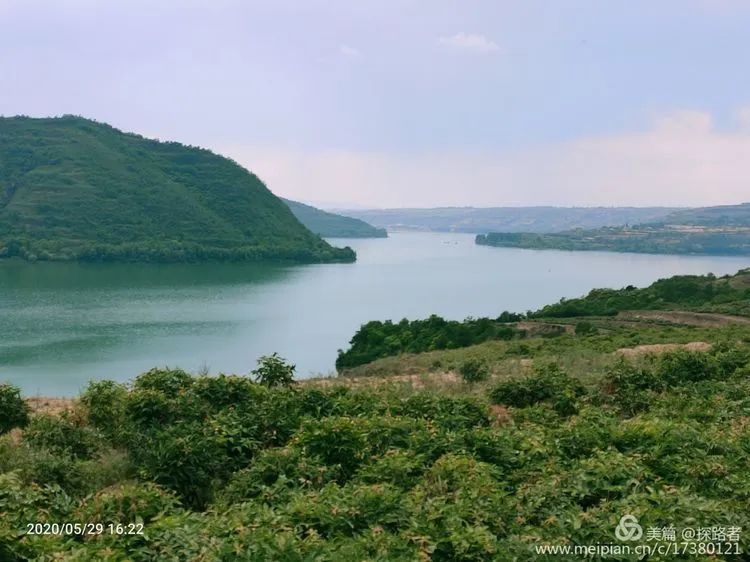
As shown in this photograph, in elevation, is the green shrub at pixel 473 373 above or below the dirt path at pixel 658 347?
above

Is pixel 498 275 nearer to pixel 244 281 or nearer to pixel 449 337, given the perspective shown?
pixel 244 281

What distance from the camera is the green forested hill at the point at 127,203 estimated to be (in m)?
77.4

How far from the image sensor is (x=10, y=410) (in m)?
8.59

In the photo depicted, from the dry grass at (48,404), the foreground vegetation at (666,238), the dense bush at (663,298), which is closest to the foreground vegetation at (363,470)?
the dry grass at (48,404)

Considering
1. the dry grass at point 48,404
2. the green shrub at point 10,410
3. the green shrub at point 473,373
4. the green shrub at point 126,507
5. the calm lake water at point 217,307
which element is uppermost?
the green shrub at point 126,507

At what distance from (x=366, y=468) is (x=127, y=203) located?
9265cm

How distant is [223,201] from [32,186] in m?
27.0

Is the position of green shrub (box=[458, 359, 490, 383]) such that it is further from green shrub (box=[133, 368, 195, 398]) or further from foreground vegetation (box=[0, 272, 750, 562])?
green shrub (box=[133, 368, 195, 398])

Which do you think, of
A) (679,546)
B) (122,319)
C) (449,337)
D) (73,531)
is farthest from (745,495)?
(122,319)

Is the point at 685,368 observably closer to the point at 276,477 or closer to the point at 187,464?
the point at 276,477

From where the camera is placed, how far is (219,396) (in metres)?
8.30

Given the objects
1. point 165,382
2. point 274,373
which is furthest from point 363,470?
point 274,373

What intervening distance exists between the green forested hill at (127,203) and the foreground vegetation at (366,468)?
70.9 metres

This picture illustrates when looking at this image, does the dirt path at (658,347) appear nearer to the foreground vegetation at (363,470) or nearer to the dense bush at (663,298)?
the foreground vegetation at (363,470)
